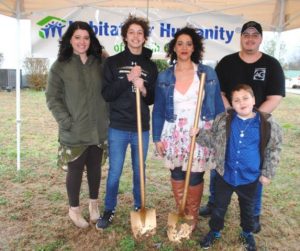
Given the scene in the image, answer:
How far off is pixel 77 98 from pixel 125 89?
1.47 feet

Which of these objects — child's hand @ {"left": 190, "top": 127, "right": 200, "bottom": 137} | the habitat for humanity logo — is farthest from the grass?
the habitat for humanity logo

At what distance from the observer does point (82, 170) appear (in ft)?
11.8

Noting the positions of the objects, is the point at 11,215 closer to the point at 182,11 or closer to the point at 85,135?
the point at 85,135

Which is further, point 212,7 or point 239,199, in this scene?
point 212,7

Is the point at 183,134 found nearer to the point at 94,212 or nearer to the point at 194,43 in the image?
the point at 194,43

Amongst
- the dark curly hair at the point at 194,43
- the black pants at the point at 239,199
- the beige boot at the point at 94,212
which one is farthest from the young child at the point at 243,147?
the beige boot at the point at 94,212

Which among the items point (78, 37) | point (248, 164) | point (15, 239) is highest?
point (78, 37)

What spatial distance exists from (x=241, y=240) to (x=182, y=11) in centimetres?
318

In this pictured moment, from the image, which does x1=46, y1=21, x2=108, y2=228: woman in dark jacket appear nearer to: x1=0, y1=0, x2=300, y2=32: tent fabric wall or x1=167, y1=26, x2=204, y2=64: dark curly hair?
x1=167, y1=26, x2=204, y2=64: dark curly hair

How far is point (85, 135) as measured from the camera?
341cm

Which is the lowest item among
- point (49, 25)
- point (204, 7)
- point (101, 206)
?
point (101, 206)

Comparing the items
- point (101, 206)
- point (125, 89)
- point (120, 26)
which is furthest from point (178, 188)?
point (120, 26)

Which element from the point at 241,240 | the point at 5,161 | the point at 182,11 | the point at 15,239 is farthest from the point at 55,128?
the point at 241,240

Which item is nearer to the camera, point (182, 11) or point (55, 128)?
point (182, 11)
